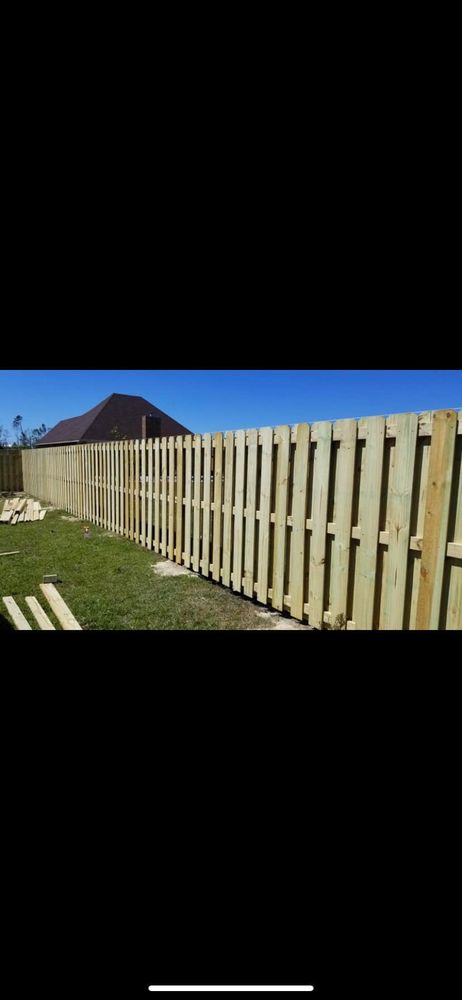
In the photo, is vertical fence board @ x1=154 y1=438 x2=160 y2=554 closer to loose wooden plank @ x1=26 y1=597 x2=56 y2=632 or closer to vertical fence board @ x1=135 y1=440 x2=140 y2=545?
vertical fence board @ x1=135 y1=440 x2=140 y2=545

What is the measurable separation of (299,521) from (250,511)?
2.01 feet

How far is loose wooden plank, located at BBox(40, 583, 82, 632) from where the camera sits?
3.15 metres

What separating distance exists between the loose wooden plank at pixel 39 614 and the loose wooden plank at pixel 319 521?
1973 mm

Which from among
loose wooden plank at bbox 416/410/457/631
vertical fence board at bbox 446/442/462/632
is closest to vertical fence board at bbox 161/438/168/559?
loose wooden plank at bbox 416/410/457/631

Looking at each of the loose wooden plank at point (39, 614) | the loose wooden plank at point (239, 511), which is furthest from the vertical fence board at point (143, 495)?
the loose wooden plank at point (239, 511)

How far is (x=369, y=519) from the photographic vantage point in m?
2.48

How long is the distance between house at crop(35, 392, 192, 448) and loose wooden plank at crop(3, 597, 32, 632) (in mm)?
16238
